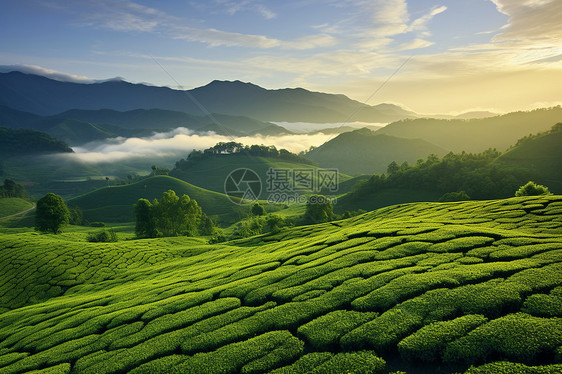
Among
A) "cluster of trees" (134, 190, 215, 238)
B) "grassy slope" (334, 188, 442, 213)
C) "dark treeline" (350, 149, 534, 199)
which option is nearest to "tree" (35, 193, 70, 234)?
"cluster of trees" (134, 190, 215, 238)

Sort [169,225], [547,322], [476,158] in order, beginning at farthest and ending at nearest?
[476,158]
[169,225]
[547,322]

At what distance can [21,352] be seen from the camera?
2270 cm

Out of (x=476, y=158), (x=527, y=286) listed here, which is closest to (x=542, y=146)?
(x=476, y=158)

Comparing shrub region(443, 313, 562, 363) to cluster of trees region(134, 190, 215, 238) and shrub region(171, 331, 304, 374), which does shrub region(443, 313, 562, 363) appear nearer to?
shrub region(171, 331, 304, 374)

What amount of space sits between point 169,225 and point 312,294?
90836 millimetres

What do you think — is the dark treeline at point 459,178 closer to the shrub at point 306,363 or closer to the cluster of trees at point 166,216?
the cluster of trees at point 166,216

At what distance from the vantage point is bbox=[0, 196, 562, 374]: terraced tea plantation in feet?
39.6

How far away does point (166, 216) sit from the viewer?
312 feet

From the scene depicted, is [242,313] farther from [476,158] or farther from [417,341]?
[476,158]

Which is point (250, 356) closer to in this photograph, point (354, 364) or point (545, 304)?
point (354, 364)

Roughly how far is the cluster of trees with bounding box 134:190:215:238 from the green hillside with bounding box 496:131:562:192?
6425 inches

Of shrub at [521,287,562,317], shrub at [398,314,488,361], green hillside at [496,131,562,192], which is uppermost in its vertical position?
green hillside at [496,131,562,192]

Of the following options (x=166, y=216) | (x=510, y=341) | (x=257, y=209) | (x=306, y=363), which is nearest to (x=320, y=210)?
(x=257, y=209)

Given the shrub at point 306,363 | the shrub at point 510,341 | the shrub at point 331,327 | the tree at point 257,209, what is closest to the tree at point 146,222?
the tree at point 257,209
